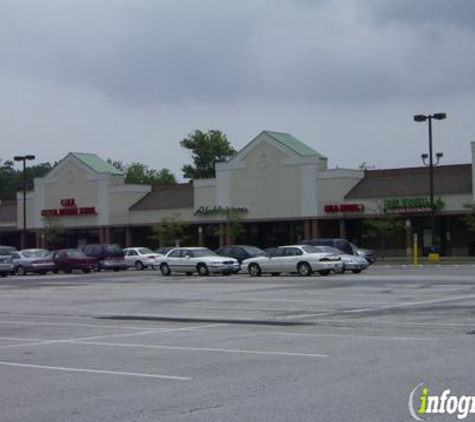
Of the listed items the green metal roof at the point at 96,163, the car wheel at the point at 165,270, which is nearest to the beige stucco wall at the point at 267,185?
the green metal roof at the point at 96,163

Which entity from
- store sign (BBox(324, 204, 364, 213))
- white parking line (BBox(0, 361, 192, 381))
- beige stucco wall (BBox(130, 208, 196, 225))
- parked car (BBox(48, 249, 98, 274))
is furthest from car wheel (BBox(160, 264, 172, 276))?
white parking line (BBox(0, 361, 192, 381))

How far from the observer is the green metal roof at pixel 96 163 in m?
82.9

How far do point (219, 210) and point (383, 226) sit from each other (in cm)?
1634

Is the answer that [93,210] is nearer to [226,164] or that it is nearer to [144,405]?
[226,164]

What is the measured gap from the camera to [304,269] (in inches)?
1610

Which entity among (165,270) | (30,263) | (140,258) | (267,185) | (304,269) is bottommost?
Answer: (165,270)

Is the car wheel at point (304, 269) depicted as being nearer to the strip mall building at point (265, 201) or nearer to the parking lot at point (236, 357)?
the parking lot at point (236, 357)

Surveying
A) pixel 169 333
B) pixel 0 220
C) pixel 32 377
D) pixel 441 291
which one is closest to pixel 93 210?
pixel 0 220

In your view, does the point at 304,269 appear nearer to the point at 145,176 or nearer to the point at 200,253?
the point at 200,253

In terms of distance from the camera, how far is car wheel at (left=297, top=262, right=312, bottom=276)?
40719 mm

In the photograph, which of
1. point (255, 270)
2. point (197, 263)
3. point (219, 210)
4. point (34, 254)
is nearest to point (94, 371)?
point (255, 270)

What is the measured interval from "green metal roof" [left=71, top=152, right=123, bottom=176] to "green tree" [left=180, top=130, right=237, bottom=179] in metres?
30.3

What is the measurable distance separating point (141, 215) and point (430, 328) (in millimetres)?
64125

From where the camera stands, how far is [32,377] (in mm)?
11969
